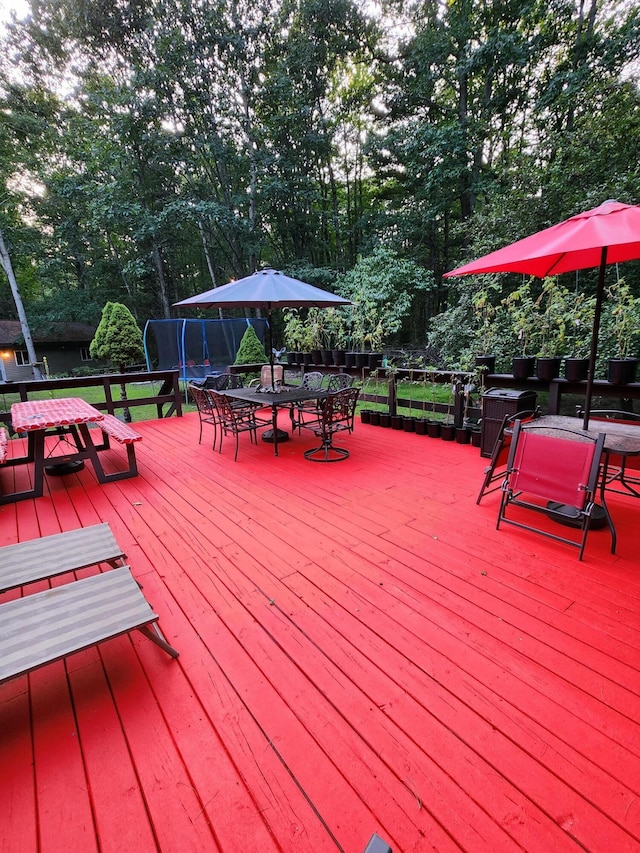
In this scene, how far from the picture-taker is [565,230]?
2.47 metres

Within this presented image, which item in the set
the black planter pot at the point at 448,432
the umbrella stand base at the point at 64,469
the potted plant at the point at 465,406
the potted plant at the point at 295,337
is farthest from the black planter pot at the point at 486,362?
the umbrella stand base at the point at 64,469

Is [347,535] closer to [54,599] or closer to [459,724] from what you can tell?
[459,724]

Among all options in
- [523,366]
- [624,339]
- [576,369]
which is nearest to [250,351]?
[523,366]

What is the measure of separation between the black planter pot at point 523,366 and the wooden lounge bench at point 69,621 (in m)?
4.23

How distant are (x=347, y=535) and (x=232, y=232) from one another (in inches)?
521

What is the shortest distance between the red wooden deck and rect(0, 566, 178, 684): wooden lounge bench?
282 millimetres

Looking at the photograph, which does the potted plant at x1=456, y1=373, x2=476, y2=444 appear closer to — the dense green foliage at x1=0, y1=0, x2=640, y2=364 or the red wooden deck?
the red wooden deck

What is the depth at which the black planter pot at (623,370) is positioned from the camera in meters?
3.57

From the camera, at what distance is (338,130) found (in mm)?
13062

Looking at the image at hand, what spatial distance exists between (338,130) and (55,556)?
15488 millimetres

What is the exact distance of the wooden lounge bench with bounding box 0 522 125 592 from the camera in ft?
6.23

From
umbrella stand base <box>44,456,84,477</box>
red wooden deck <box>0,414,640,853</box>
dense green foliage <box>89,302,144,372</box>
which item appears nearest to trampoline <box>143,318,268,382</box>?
dense green foliage <box>89,302,144,372</box>

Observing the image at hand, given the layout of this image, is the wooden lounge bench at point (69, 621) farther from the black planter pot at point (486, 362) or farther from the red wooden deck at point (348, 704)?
the black planter pot at point (486, 362)

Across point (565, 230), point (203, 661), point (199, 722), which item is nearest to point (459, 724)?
point (199, 722)
